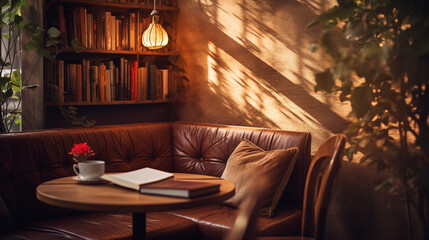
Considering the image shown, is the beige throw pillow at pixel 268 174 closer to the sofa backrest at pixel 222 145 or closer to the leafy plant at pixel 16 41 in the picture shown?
the sofa backrest at pixel 222 145

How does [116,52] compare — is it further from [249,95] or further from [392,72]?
[392,72]

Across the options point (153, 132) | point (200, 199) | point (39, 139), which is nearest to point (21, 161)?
point (39, 139)

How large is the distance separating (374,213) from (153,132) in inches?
64.7

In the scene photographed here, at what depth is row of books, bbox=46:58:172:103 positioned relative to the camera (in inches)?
131

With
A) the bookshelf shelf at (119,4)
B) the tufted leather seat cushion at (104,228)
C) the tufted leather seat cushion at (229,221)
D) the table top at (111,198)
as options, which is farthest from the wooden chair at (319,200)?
the bookshelf shelf at (119,4)

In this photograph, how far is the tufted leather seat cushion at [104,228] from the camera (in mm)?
2303

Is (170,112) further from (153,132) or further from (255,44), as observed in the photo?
(255,44)

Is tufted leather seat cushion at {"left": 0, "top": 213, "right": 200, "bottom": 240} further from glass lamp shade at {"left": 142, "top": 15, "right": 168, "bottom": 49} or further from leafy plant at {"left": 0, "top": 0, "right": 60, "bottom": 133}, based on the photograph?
glass lamp shade at {"left": 142, "top": 15, "right": 168, "bottom": 49}

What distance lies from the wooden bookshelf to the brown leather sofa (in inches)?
19.2

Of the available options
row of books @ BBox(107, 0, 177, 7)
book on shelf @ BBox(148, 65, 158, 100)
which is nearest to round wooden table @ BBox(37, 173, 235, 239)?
book on shelf @ BBox(148, 65, 158, 100)

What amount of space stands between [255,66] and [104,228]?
1.64 metres

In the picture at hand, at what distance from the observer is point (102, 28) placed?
3.54 meters

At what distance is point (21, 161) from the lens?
8.56 feet

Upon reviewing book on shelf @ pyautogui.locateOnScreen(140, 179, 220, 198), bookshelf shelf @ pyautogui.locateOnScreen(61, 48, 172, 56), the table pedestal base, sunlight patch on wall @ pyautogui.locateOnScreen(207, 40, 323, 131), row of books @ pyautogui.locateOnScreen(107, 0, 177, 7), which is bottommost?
the table pedestal base
